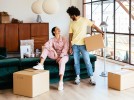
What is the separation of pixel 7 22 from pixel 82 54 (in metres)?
4.32

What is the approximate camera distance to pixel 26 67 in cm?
486

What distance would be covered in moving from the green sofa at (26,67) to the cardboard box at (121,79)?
87 centimetres

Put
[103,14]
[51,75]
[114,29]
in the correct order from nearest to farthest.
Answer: [51,75] → [114,29] → [103,14]

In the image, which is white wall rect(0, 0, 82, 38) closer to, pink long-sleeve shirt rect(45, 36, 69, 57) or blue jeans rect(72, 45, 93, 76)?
pink long-sleeve shirt rect(45, 36, 69, 57)

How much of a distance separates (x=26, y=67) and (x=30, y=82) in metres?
0.75

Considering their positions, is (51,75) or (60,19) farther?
(60,19)

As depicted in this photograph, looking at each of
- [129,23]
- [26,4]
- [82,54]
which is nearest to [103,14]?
[129,23]

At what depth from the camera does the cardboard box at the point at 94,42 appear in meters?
5.01

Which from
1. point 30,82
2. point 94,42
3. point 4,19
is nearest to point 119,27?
point 94,42

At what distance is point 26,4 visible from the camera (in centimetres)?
912

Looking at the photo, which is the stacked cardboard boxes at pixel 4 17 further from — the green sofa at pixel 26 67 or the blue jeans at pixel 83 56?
the blue jeans at pixel 83 56

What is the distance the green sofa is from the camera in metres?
4.57

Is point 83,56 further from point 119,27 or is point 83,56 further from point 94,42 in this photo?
point 119,27

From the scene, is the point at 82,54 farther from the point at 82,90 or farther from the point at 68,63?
the point at 82,90
